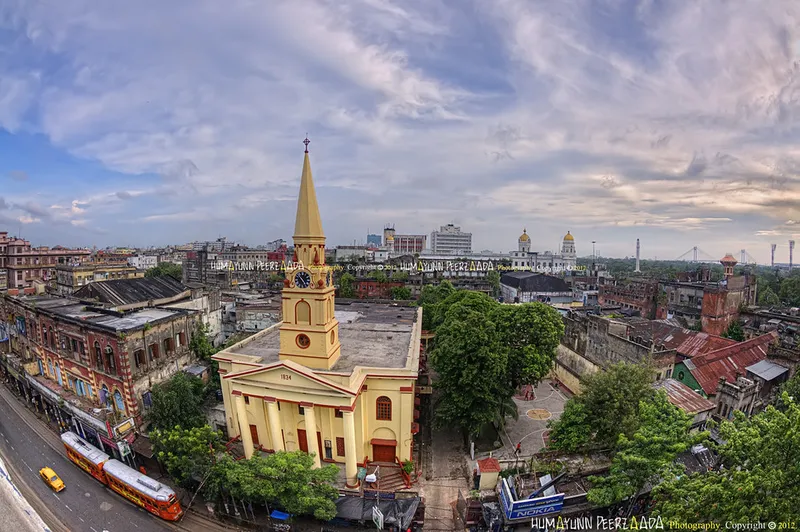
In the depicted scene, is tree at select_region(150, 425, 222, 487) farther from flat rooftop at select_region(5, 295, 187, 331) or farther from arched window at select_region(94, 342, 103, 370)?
arched window at select_region(94, 342, 103, 370)

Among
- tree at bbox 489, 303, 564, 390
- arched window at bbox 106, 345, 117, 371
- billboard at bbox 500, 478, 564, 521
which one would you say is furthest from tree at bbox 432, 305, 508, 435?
arched window at bbox 106, 345, 117, 371

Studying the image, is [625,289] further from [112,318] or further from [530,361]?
[112,318]

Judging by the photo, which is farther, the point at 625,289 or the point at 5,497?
the point at 625,289

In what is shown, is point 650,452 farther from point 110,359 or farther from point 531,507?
point 110,359

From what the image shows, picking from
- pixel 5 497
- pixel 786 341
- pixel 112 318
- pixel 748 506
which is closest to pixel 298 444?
pixel 5 497

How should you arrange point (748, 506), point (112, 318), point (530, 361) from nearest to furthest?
point (748, 506), point (530, 361), point (112, 318)

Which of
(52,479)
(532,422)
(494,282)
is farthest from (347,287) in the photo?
(52,479)
